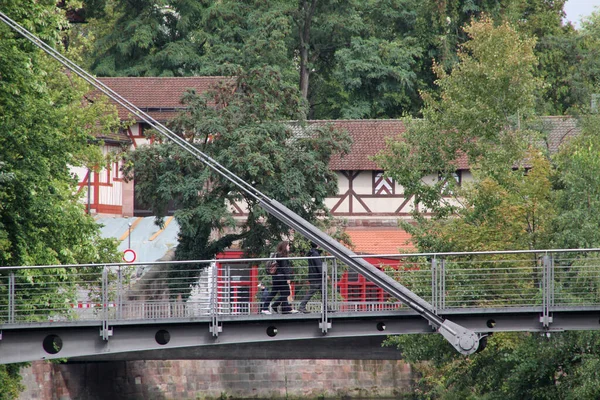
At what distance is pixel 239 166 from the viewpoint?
33.5 m

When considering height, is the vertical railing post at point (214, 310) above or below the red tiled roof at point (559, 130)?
below

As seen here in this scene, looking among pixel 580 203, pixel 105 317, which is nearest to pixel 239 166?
pixel 580 203

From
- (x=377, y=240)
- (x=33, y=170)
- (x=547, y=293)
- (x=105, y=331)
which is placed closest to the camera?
(x=105, y=331)

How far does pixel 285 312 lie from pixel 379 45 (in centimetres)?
3051

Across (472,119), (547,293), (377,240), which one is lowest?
(547,293)

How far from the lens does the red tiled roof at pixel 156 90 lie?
4547cm

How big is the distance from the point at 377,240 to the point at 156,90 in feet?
34.3

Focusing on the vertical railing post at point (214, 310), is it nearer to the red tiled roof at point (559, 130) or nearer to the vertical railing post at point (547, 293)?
the vertical railing post at point (547, 293)

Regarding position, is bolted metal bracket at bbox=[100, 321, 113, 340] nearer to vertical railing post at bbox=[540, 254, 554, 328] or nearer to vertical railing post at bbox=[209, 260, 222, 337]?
vertical railing post at bbox=[209, 260, 222, 337]

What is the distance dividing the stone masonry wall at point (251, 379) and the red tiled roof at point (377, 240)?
3.27 metres

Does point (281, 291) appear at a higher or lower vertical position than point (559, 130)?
lower

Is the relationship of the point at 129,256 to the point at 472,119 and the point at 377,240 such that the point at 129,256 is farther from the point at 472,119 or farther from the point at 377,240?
the point at 472,119

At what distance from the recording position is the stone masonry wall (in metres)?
A: 38.2

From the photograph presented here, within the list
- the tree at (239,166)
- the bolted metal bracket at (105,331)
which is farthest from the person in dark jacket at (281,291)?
the tree at (239,166)
